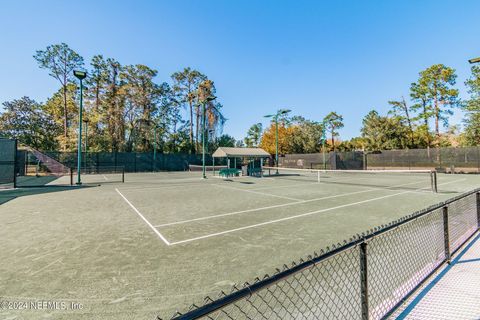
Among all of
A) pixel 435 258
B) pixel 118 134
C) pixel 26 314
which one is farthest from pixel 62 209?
pixel 118 134

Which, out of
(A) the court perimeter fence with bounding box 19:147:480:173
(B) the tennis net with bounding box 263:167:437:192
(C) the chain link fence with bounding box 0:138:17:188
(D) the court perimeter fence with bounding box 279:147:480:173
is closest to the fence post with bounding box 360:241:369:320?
(B) the tennis net with bounding box 263:167:437:192

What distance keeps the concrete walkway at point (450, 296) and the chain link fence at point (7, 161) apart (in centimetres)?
2300

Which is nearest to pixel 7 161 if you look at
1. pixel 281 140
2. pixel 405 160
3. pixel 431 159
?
pixel 405 160

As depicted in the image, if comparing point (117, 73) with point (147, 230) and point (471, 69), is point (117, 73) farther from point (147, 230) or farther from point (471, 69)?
point (471, 69)

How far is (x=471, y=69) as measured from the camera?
35781 millimetres

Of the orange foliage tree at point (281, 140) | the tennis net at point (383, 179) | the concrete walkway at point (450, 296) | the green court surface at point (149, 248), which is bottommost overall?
the green court surface at point (149, 248)

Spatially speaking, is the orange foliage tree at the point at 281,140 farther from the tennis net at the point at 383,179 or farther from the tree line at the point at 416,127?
the tennis net at the point at 383,179

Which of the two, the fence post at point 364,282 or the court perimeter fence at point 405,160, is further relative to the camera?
the court perimeter fence at point 405,160

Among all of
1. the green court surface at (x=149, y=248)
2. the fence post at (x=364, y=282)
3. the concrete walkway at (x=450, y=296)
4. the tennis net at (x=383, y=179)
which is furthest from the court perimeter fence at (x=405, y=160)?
the fence post at (x=364, y=282)

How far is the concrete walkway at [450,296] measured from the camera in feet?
8.68

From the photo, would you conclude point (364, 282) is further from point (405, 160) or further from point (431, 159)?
point (405, 160)

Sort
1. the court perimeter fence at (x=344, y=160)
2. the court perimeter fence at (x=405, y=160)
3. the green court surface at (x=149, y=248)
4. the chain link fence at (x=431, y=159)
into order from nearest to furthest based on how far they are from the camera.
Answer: the green court surface at (x=149, y=248) → the chain link fence at (x=431, y=159) → the court perimeter fence at (x=405, y=160) → the court perimeter fence at (x=344, y=160)

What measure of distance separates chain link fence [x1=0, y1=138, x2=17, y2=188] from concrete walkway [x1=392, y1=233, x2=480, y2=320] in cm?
2300

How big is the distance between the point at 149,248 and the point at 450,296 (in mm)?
5144
